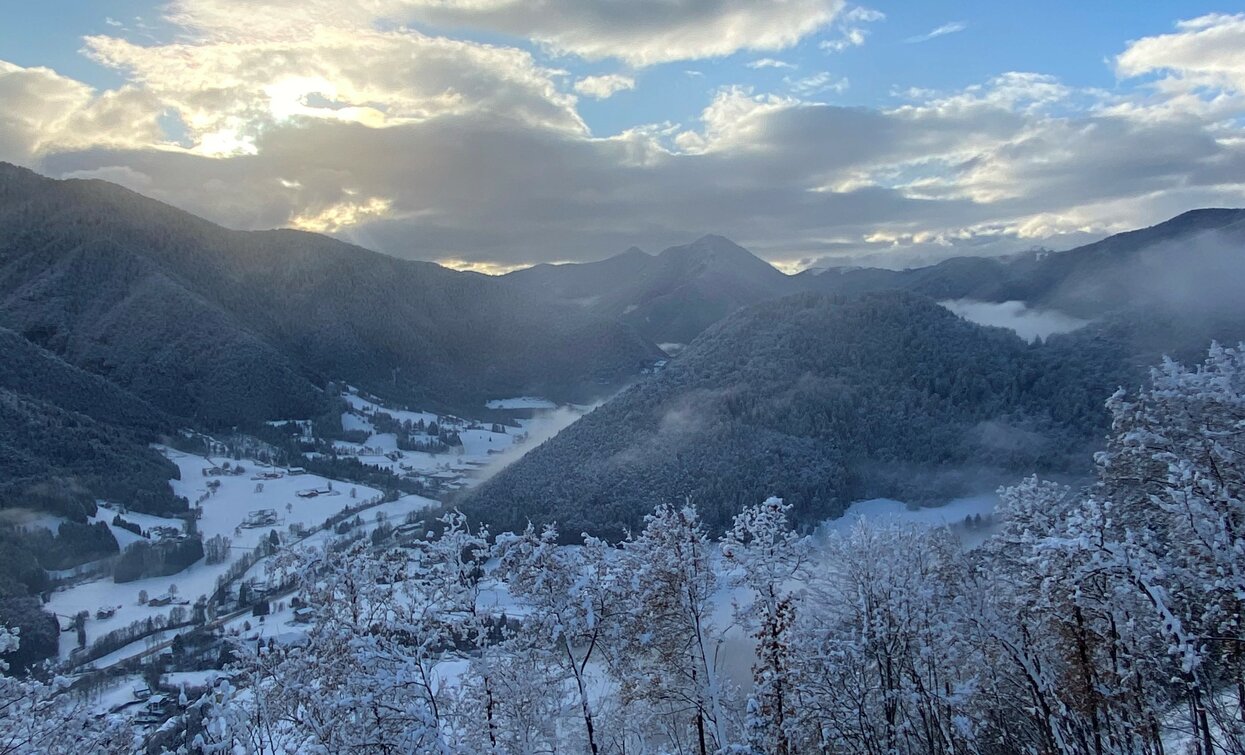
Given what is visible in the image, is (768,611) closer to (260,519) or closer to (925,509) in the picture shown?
(925,509)

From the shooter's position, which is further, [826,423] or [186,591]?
[826,423]

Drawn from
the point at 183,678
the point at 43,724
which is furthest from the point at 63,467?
the point at 43,724

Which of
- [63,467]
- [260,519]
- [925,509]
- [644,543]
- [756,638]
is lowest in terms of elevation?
[925,509]

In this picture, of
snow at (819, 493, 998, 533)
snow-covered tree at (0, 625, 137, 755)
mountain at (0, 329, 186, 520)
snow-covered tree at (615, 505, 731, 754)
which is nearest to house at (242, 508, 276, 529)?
mountain at (0, 329, 186, 520)

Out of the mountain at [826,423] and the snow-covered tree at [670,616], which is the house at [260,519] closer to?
the mountain at [826,423]

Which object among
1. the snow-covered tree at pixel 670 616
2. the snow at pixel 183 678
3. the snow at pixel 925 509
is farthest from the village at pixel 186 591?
the snow at pixel 925 509

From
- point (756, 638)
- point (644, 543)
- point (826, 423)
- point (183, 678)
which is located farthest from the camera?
point (826, 423)

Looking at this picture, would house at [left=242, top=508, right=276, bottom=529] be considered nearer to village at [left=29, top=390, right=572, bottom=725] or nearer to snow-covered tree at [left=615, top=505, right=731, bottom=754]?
village at [left=29, top=390, right=572, bottom=725]

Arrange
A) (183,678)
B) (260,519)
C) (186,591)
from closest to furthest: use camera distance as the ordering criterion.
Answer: (183,678) < (186,591) < (260,519)

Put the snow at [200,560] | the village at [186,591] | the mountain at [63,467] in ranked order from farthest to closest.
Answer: the mountain at [63,467] < the snow at [200,560] < the village at [186,591]
